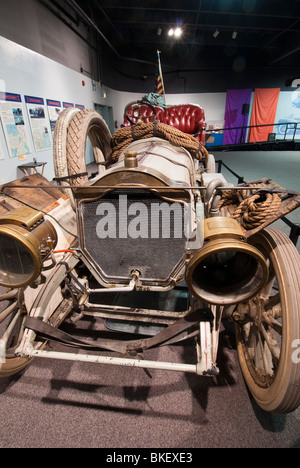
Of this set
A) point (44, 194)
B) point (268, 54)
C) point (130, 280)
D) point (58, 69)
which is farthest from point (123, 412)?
point (268, 54)

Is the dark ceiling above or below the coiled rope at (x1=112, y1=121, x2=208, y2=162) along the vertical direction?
above

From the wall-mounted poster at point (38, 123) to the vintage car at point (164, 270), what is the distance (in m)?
3.53

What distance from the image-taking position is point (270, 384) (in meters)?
1.21

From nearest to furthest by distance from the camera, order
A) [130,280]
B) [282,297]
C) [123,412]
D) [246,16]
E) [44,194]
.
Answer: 1. [282,297]
2. [123,412]
3. [130,280]
4. [44,194]
5. [246,16]

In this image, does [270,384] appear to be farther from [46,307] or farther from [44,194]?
[44,194]

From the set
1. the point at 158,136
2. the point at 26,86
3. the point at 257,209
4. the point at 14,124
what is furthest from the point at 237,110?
the point at 257,209

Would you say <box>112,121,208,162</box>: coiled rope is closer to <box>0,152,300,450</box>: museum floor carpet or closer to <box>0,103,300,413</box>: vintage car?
<box>0,103,300,413</box>: vintage car

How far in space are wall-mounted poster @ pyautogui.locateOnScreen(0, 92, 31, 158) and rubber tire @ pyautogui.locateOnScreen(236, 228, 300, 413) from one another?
4.06m

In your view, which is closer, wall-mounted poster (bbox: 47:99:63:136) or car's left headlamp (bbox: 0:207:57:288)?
car's left headlamp (bbox: 0:207:57:288)

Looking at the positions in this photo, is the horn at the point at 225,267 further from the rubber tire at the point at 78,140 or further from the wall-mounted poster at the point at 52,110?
the wall-mounted poster at the point at 52,110

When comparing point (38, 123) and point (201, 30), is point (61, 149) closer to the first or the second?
point (38, 123)

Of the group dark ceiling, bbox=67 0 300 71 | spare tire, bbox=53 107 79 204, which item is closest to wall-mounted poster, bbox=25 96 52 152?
spare tire, bbox=53 107 79 204

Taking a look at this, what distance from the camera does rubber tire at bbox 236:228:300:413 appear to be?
105cm
